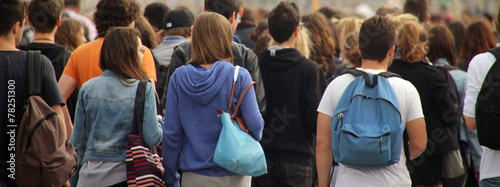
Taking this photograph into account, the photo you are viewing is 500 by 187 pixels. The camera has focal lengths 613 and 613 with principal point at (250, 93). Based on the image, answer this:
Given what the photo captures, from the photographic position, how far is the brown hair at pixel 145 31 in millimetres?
6136

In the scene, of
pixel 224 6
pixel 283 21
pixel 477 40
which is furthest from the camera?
pixel 477 40

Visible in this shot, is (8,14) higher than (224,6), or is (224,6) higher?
(8,14)

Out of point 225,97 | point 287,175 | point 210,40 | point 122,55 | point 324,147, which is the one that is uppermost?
point 210,40

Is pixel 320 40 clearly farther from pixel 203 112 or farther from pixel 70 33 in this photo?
pixel 203 112

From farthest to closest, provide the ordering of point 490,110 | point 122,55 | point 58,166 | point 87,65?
point 87,65 → point 122,55 → point 490,110 → point 58,166

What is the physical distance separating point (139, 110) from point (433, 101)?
288 cm

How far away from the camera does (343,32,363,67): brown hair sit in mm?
5852

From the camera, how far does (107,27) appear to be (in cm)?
495

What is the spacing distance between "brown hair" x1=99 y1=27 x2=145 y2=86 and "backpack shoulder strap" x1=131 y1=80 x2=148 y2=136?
0.37 ft

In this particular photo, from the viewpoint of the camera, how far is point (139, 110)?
4035 millimetres

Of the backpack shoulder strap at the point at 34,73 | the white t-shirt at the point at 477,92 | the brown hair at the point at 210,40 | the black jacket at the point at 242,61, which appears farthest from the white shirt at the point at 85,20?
the white t-shirt at the point at 477,92

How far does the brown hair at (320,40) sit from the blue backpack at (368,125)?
2.84 meters

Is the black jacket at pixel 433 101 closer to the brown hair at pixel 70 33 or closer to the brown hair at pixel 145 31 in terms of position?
the brown hair at pixel 145 31

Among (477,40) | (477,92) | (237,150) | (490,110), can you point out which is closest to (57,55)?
(237,150)
